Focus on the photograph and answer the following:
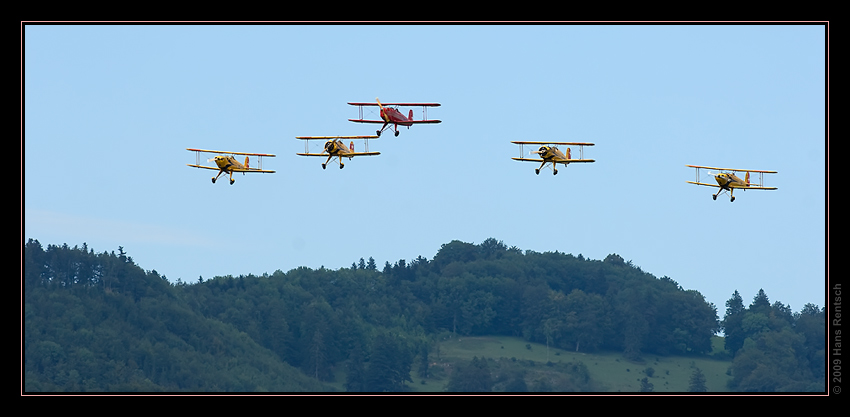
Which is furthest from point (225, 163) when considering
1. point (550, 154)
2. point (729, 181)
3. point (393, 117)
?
point (729, 181)

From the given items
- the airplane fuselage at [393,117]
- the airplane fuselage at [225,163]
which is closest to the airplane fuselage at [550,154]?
the airplane fuselage at [393,117]

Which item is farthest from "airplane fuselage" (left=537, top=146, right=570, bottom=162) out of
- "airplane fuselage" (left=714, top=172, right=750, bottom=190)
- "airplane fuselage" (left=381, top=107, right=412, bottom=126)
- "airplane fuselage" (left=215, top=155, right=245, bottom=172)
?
"airplane fuselage" (left=215, top=155, right=245, bottom=172)

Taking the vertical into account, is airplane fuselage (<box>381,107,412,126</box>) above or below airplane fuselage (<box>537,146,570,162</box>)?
above

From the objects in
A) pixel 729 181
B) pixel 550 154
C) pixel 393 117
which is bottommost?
pixel 729 181

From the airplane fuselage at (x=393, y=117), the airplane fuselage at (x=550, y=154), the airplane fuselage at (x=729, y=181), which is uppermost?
the airplane fuselage at (x=393, y=117)

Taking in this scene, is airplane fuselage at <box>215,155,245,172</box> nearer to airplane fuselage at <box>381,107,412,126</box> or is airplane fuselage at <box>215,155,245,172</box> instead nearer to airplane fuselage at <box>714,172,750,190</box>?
airplane fuselage at <box>381,107,412,126</box>

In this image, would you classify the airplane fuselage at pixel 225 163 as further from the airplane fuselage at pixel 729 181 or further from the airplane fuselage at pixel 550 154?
the airplane fuselage at pixel 729 181

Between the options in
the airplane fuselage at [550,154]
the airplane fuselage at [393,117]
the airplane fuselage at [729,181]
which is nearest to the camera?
the airplane fuselage at [393,117]

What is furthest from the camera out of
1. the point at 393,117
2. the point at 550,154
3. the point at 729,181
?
the point at 729,181

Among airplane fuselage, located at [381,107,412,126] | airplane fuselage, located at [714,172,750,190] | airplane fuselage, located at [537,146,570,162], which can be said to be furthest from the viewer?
airplane fuselage, located at [714,172,750,190]

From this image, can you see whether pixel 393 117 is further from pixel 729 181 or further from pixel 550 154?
pixel 729 181

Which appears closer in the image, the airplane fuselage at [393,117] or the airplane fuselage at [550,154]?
the airplane fuselage at [393,117]
